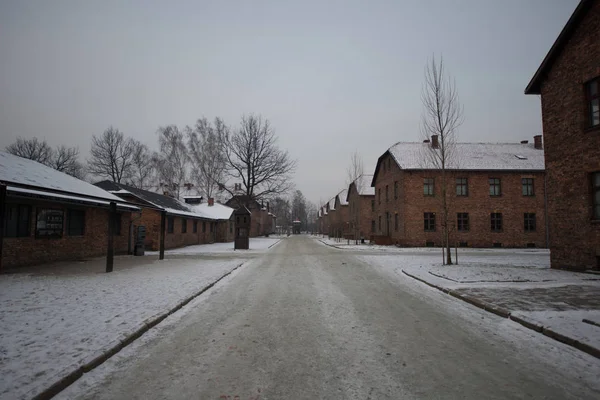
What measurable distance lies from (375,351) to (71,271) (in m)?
12.0

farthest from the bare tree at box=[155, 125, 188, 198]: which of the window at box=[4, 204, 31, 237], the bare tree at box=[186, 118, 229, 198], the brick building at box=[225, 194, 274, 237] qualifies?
the window at box=[4, 204, 31, 237]

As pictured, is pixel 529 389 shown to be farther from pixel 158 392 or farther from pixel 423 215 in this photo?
pixel 423 215

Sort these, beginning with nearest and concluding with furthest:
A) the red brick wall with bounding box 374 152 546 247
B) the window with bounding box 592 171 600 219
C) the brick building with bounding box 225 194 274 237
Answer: the window with bounding box 592 171 600 219, the red brick wall with bounding box 374 152 546 247, the brick building with bounding box 225 194 274 237

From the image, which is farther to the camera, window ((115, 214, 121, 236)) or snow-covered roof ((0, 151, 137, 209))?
window ((115, 214, 121, 236))

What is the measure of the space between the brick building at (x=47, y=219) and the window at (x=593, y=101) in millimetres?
17706

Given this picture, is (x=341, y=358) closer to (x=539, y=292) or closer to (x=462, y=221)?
(x=539, y=292)

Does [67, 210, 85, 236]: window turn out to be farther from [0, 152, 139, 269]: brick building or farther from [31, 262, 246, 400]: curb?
[31, 262, 246, 400]: curb

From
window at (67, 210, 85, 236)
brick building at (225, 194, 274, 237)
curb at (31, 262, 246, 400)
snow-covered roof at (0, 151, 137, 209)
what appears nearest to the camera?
curb at (31, 262, 246, 400)

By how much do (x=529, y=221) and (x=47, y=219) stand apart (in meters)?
34.4

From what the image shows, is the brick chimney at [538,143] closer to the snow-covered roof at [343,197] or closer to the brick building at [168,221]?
the snow-covered roof at [343,197]

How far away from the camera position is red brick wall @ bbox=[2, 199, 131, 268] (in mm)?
13273

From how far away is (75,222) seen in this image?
16.8 m

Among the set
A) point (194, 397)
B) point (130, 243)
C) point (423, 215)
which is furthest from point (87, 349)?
point (423, 215)

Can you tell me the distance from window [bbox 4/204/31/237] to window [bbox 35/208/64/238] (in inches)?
19.1
